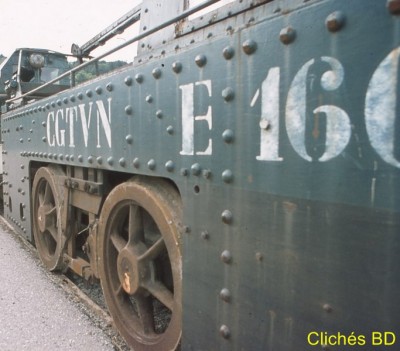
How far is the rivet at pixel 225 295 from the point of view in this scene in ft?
4.07

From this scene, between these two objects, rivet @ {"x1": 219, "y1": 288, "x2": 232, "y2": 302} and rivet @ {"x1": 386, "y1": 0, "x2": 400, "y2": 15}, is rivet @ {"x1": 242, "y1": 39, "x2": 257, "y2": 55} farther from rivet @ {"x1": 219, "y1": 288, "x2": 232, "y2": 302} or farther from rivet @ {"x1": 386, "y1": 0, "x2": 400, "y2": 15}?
rivet @ {"x1": 219, "y1": 288, "x2": 232, "y2": 302}

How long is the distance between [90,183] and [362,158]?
5.90 ft

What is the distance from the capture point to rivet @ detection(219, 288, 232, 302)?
1.24 metres

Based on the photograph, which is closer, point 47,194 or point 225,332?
point 225,332

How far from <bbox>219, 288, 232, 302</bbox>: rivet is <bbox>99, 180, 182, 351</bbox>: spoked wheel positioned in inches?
11.6

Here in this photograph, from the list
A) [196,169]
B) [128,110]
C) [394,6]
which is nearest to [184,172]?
[196,169]

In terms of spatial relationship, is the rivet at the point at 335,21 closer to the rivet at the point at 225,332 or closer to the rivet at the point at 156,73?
the rivet at the point at 156,73

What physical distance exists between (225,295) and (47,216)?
237 cm

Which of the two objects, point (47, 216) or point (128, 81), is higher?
point (128, 81)

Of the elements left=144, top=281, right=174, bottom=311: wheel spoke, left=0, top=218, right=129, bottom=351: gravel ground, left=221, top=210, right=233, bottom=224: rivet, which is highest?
left=221, top=210, right=233, bottom=224: rivet

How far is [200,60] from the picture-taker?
1.28 m

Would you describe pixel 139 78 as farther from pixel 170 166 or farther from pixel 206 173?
pixel 206 173

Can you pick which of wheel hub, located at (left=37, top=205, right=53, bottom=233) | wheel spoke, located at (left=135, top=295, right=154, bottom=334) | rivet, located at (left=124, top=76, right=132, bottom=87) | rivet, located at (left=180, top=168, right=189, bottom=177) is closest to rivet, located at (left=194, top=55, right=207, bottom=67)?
rivet, located at (left=180, top=168, right=189, bottom=177)

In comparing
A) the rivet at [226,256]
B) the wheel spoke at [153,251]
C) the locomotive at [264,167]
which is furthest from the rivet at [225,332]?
the wheel spoke at [153,251]
